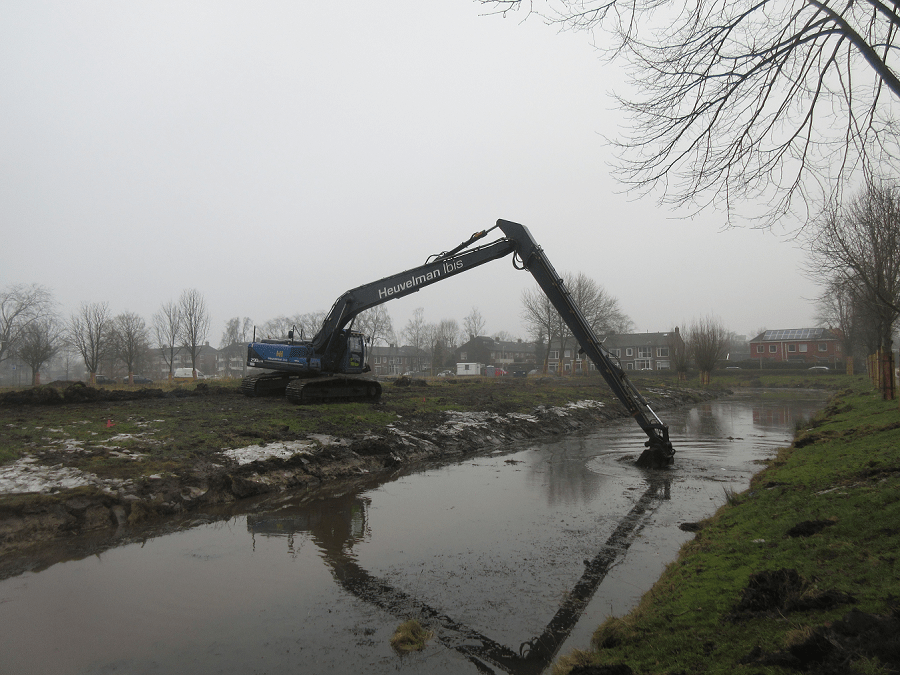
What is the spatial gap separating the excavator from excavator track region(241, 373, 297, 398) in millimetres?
35

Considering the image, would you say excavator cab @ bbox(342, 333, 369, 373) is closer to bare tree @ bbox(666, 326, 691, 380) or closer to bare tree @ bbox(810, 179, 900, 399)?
bare tree @ bbox(810, 179, 900, 399)

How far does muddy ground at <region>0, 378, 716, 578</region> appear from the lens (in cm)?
760

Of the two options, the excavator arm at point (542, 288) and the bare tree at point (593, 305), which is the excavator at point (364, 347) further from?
the bare tree at point (593, 305)

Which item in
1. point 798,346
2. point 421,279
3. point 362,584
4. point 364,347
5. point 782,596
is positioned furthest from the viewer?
point 798,346

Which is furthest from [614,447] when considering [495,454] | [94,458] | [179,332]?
[179,332]

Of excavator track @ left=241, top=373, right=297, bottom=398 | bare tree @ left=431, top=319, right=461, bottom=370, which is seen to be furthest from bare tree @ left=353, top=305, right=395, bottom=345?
excavator track @ left=241, top=373, right=297, bottom=398

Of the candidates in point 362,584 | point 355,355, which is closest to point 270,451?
point 362,584

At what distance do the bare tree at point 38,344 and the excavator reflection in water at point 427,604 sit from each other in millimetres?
32308

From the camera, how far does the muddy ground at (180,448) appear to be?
24.9ft

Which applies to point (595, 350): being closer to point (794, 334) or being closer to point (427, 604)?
point (427, 604)

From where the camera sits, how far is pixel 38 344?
33969mm

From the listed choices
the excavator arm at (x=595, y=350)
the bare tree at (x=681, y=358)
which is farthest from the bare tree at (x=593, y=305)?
the excavator arm at (x=595, y=350)

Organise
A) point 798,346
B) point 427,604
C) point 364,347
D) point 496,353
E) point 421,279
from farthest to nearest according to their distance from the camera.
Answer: point 496,353 < point 798,346 < point 364,347 < point 421,279 < point 427,604

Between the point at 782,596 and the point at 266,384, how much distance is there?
58.8 feet
